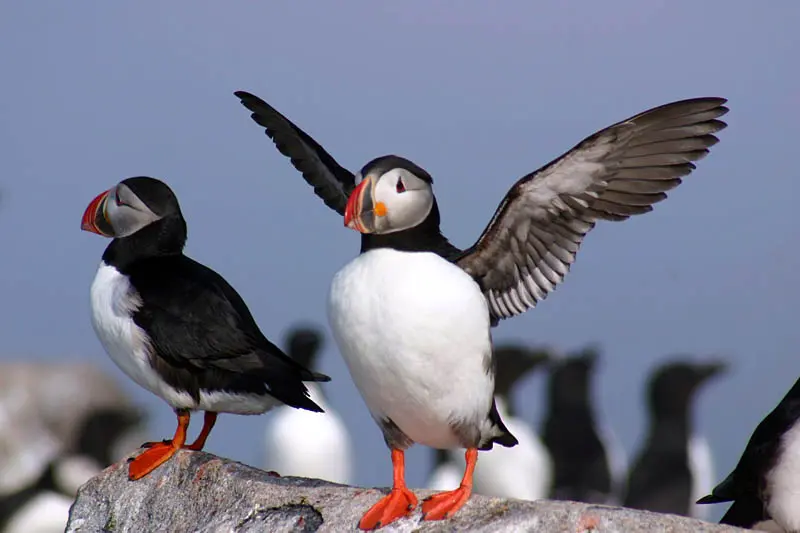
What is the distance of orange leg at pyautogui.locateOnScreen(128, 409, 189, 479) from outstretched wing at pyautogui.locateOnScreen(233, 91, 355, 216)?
972 mm

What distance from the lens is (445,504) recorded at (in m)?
4.17

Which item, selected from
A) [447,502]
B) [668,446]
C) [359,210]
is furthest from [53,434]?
[359,210]

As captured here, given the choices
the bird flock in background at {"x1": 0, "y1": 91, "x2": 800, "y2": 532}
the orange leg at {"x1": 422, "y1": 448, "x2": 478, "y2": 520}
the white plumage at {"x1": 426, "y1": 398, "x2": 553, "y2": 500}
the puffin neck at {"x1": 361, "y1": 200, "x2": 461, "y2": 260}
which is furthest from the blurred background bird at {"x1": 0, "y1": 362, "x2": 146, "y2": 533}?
the puffin neck at {"x1": 361, "y1": 200, "x2": 461, "y2": 260}

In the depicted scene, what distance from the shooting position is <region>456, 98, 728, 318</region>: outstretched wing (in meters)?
4.19

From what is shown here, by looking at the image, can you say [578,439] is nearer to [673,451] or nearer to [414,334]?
[673,451]

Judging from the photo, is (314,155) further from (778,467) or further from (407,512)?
(778,467)

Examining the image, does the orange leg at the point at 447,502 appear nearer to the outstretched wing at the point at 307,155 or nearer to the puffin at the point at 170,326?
the puffin at the point at 170,326

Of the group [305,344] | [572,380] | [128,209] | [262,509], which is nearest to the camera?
[262,509]

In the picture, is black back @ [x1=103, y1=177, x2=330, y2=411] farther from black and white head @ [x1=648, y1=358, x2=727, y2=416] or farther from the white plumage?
black and white head @ [x1=648, y1=358, x2=727, y2=416]

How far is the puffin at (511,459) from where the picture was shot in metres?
10.4

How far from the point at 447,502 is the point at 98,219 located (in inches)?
71.7

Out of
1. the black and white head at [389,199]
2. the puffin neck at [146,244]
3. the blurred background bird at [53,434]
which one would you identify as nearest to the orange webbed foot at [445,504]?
the black and white head at [389,199]

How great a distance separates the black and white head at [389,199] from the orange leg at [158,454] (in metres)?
1.37

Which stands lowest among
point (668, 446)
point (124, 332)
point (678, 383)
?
point (668, 446)
